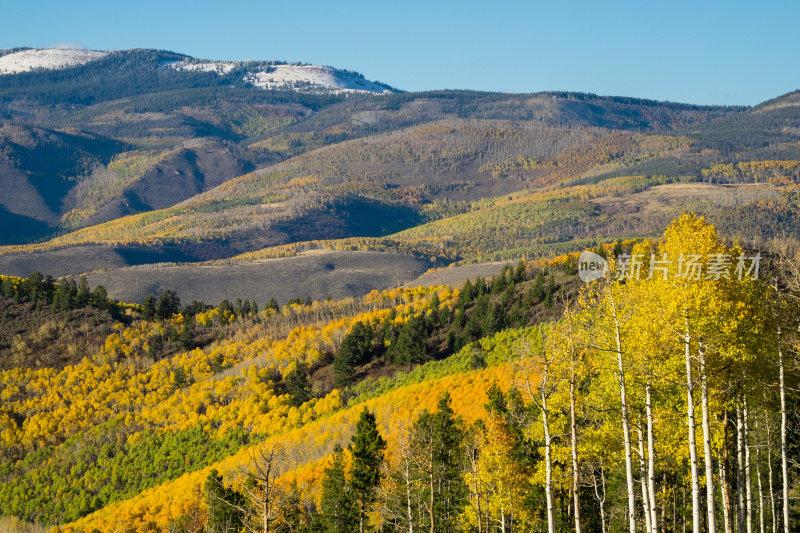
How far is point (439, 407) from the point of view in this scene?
49844mm

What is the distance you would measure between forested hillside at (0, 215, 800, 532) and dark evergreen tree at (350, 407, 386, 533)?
0.15 m

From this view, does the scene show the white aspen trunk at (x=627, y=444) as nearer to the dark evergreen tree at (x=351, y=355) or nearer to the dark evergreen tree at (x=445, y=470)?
the dark evergreen tree at (x=445, y=470)

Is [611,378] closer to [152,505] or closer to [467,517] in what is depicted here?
[467,517]

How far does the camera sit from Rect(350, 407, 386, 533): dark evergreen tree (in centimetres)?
5012

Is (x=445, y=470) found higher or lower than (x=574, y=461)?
lower

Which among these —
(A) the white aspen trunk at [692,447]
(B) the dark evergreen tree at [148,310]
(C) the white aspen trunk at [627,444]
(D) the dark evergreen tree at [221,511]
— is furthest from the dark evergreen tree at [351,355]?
(A) the white aspen trunk at [692,447]

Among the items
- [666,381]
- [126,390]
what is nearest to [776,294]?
[666,381]

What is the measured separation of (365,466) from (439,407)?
6.08 metres

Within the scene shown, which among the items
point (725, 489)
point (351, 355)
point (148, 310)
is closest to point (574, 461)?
point (725, 489)

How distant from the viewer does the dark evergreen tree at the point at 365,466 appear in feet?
164

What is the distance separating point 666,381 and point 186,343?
144107 mm

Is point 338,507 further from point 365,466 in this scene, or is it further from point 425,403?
point 425,403

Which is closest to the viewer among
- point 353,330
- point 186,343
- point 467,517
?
point 467,517

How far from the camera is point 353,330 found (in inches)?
5271
